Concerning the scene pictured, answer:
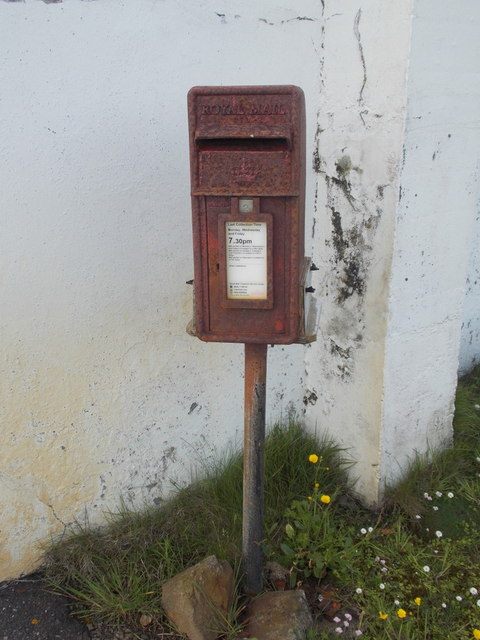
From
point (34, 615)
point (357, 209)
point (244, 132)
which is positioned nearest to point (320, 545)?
point (34, 615)

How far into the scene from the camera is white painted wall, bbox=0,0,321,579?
203 centimetres

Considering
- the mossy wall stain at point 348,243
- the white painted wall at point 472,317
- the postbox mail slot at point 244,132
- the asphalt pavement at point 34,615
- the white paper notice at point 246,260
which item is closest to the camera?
the postbox mail slot at point 244,132

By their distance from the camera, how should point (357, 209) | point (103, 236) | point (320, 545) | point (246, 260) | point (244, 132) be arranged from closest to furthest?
point (244, 132)
point (246, 260)
point (103, 236)
point (320, 545)
point (357, 209)

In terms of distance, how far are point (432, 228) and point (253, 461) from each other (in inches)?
48.4

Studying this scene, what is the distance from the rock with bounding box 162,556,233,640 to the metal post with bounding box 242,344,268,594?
0.37ft

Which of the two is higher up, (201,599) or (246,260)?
(246,260)

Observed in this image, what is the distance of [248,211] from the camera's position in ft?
5.65

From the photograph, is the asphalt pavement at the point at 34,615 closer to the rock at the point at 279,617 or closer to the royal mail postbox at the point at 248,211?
the rock at the point at 279,617

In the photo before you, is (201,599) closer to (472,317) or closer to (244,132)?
(244,132)

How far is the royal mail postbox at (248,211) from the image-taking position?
1666 mm

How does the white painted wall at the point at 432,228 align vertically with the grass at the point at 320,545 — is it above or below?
above

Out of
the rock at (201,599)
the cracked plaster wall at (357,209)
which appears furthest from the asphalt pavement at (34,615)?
the cracked plaster wall at (357,209)

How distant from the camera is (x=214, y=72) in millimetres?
2260

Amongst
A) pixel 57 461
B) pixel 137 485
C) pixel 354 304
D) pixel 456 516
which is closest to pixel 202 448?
pixel 137 485
